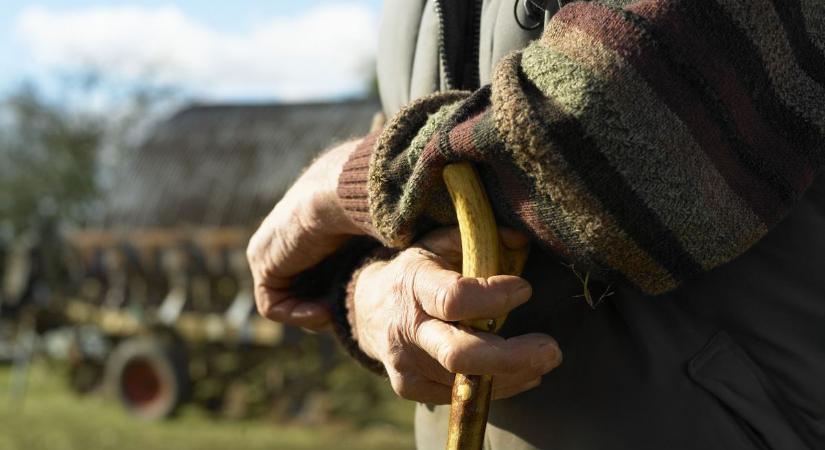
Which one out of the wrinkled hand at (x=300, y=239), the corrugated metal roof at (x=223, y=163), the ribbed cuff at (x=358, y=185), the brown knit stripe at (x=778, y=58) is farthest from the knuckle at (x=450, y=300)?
the corrugated metal roof at (x=223, y=163)

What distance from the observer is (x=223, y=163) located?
43.1 feet

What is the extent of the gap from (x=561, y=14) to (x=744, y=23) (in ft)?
0.67

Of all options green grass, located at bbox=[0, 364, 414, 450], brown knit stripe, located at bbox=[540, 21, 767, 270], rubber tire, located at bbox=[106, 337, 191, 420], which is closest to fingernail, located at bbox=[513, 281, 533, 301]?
brown knit stripe, located at bbox=[540, 21, 767, 270]

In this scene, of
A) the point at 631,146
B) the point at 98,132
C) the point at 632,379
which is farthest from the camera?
the point at 98,132

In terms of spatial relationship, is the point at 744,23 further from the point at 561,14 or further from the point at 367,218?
the point at 367,218

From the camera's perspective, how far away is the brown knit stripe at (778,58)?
115 cm

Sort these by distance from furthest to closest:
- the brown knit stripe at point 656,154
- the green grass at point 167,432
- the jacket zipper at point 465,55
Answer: the green grass at point 167,432 < the jacket zipper at point 465,55 < the brown knit stripe at point 656,154

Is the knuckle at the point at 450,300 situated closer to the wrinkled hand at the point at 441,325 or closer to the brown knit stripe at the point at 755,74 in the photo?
the wrinkled hand at the point at 441,325

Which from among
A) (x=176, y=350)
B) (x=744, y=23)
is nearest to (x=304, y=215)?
(x=744, y=23)

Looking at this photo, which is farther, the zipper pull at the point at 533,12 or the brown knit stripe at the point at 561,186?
the zipper pull at the point at 533,12

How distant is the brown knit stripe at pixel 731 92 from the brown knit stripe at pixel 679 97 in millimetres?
20

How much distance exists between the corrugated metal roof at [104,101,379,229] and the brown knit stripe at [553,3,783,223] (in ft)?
34.2

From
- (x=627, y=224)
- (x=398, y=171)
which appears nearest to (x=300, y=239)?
(x=398, y=171)

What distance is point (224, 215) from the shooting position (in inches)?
490
